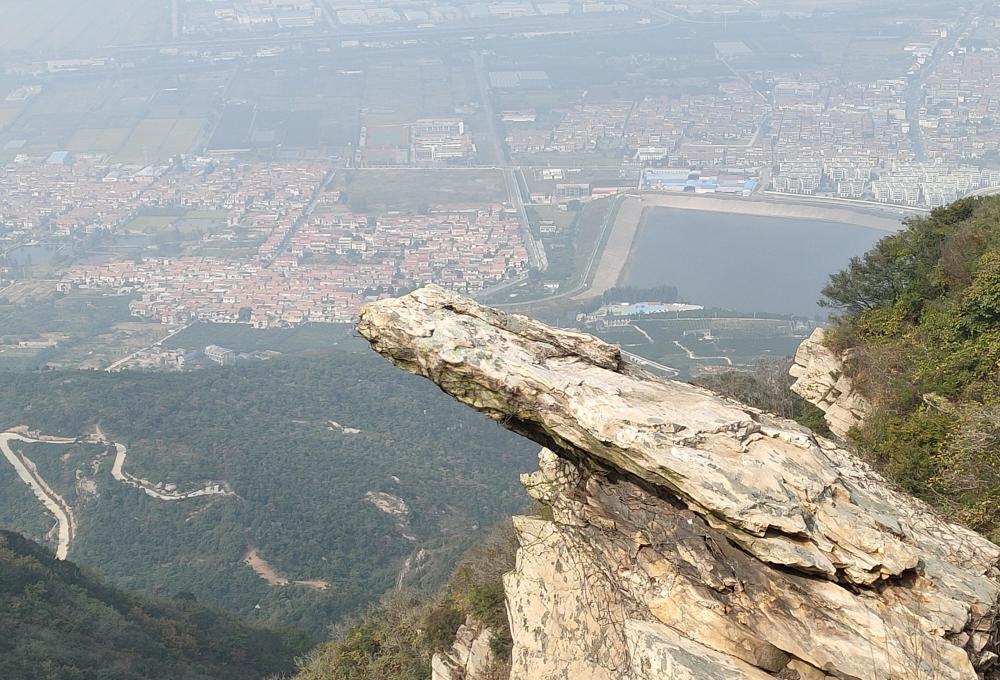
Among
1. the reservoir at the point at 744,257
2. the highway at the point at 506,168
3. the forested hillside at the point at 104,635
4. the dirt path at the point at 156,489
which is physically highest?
the forested hillside at the point at 104,635

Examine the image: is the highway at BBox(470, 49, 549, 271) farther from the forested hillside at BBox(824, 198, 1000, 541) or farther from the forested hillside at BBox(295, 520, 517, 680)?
the forested hillside at BBox(295, 520, 517, 680)

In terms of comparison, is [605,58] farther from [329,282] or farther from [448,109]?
[329,282]

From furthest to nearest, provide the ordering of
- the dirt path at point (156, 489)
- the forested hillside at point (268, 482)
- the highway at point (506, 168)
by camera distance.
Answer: the highway at point (506, 168), the dirt path at point (156, 489), the forested hillside at point (268, 482)

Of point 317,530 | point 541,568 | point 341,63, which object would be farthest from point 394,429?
point 341,63

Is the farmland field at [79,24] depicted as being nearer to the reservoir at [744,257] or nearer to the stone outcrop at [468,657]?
the reservoir at [744,257]

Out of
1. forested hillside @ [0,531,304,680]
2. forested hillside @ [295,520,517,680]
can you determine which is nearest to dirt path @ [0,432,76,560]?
forested hillside @ [0,531,304,680]

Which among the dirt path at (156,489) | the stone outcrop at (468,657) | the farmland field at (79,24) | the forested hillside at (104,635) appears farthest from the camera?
the farmland field at (79,24)

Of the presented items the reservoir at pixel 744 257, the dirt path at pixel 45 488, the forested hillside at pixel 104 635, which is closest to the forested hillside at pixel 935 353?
the forested hillside at pixel 104 635
